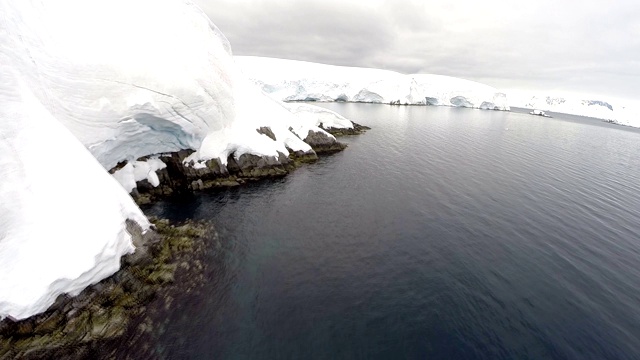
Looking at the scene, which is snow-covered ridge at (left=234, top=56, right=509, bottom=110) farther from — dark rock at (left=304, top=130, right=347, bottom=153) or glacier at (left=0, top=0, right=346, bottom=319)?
glacier at (left=0, top=0, right=346, bottom=319)

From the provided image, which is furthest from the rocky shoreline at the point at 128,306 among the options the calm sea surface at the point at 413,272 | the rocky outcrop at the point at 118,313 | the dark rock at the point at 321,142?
the dark rock at the point at 321,142

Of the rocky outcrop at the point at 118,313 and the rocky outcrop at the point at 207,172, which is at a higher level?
the rocky outcrop at the point at 207,172

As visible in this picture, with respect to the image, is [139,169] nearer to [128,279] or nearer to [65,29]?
[65,29]

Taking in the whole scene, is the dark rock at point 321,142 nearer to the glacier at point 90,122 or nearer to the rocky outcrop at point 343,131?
the glacier at point 90,122

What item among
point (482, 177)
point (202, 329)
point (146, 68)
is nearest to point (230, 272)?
point (202, 329)

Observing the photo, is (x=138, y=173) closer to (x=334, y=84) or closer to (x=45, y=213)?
(x=45, y=213)

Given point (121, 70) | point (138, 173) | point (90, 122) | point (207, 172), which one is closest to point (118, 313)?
point (90, 122)
